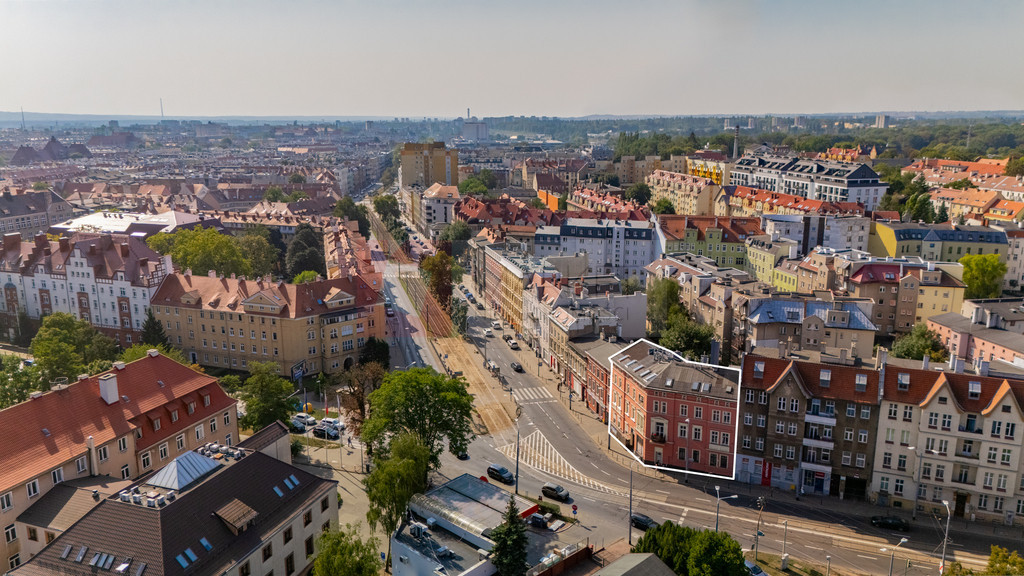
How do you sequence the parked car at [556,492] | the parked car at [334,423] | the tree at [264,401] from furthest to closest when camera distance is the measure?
the parked car at [334,423] → the tree at [264,401] → the parked car at [556,492]

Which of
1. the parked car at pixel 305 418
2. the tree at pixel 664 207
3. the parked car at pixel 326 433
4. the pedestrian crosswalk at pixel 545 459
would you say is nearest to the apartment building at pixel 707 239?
the tree at pixel 664 207

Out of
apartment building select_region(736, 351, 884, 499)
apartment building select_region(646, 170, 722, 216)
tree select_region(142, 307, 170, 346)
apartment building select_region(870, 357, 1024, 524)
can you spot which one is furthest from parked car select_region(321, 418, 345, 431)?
apartment building select_region(646, 170, 722, 216)

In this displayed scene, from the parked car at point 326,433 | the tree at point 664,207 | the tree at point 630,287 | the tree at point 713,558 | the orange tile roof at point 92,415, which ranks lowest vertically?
the parked car at point 326,433

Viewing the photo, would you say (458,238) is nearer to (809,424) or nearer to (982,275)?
(982,275)

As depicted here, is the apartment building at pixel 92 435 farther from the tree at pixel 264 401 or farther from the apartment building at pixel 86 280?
the apartment building at pixel 86 280

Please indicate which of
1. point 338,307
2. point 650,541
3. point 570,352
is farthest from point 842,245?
point 650,541

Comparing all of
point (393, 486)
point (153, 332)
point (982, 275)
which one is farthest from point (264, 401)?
point (982, 275)

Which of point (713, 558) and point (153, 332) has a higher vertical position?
point (153, 332)

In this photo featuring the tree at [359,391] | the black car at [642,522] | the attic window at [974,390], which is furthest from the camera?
the tree at [359,391]
